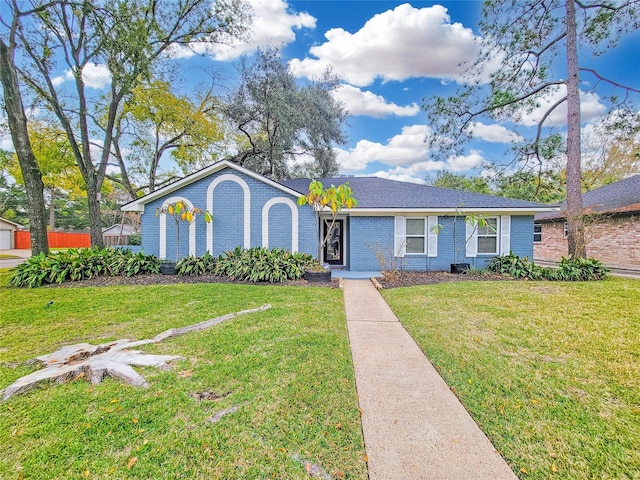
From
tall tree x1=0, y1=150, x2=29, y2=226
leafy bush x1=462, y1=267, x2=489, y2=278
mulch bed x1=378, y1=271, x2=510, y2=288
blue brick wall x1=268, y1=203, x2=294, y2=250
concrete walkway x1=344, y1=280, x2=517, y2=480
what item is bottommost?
concrete walkway x1=344, y1=280, x2=517, y2=480

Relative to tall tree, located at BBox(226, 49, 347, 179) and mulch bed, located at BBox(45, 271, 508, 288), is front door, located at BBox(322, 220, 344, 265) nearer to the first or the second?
mulch bed, located at BBox(45, 271, 508, 288)

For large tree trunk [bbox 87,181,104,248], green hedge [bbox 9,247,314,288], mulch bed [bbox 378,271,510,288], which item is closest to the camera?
green hedge [bbox 9,247,314,288]

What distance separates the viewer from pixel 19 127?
9445mm

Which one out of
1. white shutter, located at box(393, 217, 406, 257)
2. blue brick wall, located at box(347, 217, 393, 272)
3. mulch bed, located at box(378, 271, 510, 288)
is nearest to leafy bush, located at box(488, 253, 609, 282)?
mulch bed, located at box(378, 271, 510, 288)

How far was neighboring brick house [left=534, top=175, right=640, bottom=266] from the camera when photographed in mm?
13141

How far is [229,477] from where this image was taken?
5.99 ft

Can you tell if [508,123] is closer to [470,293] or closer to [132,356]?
[470,293]

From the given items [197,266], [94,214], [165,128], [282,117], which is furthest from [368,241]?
[165,128]

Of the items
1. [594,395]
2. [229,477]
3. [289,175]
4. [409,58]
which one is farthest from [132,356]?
[289,175]

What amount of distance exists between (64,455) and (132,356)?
1.60m

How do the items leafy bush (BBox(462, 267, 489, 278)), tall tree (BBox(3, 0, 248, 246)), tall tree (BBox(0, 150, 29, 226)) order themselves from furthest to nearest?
tall tree (BBox(0, 150, 29, 226)) < tall tree (BBox(3, 0, 248, 246)) < leafy bush (BBox(462, 267, 489, 278))

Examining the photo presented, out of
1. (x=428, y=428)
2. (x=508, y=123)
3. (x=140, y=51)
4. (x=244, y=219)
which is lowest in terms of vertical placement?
(x=428, y=428)

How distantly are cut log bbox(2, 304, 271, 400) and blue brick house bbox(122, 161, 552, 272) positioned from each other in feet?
21.8

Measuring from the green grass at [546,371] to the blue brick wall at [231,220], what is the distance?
5217mm
